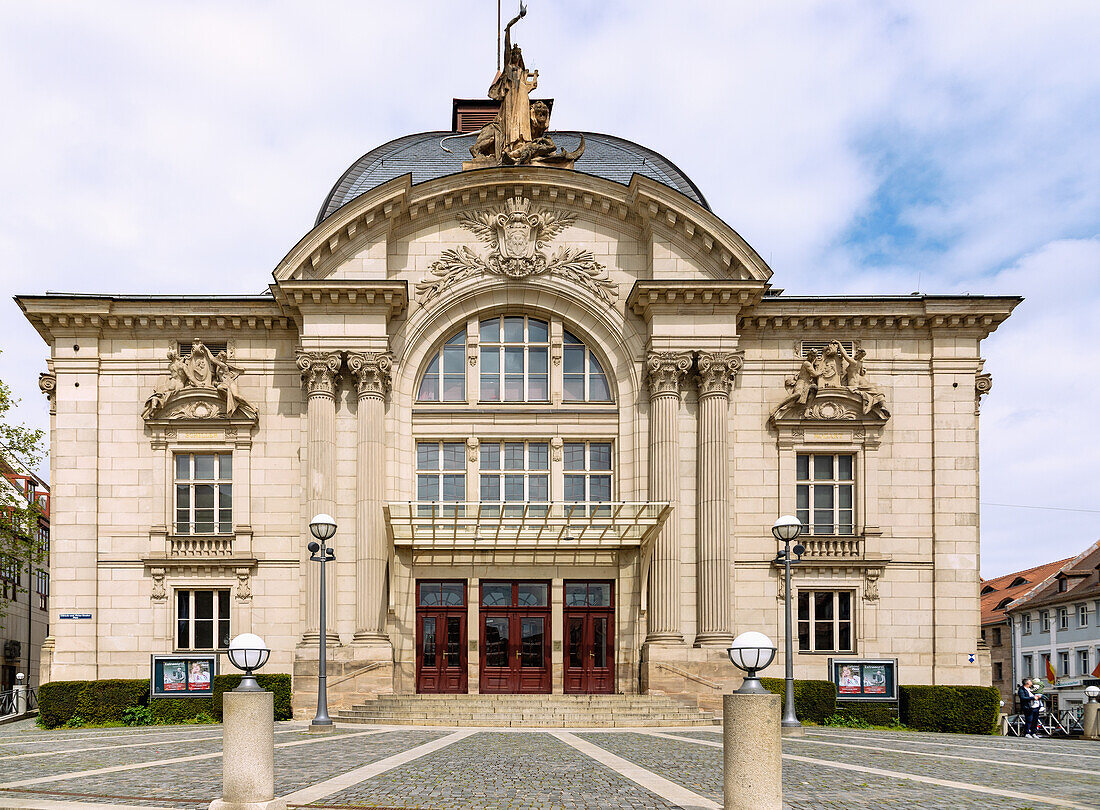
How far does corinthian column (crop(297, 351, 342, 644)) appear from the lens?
28531 mm

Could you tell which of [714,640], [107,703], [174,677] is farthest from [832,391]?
[107,703]

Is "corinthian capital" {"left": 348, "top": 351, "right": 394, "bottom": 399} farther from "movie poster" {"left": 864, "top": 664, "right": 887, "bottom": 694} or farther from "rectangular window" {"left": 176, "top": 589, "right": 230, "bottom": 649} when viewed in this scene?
"movie poster" {"left": 864, "top": 664, "right": 887, "bottom": 694}

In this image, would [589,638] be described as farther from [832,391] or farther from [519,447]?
[832,391]

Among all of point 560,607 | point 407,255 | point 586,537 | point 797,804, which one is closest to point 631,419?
point 586,537

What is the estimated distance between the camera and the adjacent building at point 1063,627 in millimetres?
59156

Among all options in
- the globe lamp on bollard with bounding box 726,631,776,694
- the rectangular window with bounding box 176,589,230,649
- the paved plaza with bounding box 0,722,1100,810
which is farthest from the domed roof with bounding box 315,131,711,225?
the globe lamp on bollard with bounding box 726,631,776,694

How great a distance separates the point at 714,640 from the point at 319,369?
1254cm

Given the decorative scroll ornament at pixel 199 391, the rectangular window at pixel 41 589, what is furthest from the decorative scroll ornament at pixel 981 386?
the rectangular window at pixel 41 589

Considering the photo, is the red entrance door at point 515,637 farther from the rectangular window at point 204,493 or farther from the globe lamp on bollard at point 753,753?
the globe lamp on bollard at point 753,753

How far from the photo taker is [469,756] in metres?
16.9

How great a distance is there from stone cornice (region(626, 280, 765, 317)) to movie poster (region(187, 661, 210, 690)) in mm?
14745

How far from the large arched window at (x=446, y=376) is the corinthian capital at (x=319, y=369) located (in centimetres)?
266

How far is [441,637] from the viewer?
1174 inches

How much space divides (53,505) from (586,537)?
47.3ft
